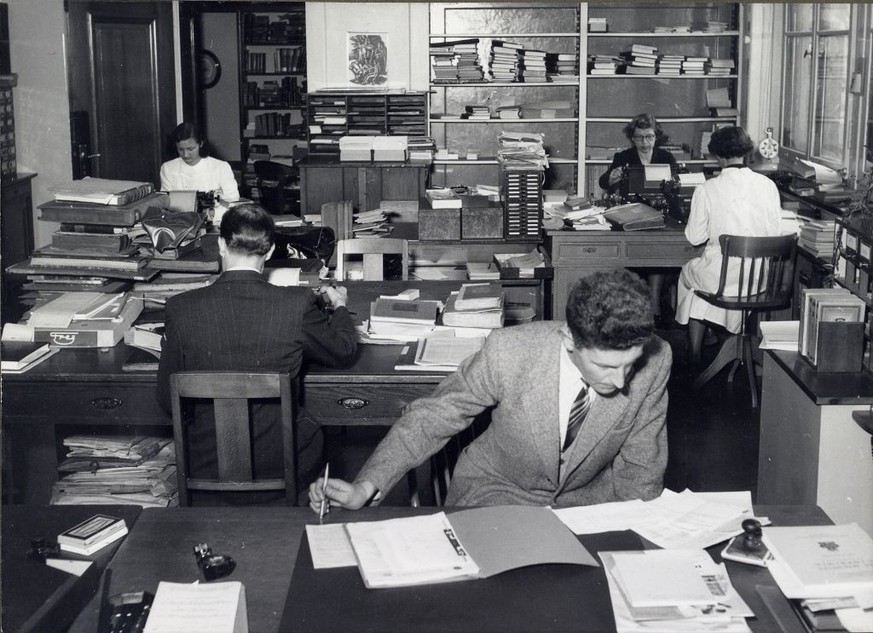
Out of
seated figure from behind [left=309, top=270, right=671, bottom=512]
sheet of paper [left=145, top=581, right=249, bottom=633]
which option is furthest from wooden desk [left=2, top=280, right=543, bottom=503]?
sheet of paper [left=145, top=581, right=249, bottom=633]

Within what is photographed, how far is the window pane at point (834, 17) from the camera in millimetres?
6211

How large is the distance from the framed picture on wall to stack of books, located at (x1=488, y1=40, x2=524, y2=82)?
87 centimetres

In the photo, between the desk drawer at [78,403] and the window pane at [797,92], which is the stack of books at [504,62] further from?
the desk drawer at [78,403]

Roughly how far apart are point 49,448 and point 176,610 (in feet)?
6.97

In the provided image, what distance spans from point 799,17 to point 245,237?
18.6 ft

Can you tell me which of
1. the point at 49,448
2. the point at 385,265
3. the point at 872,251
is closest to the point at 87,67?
the point at 385,265

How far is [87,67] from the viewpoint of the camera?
784 centimetres

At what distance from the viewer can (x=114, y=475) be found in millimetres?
3426

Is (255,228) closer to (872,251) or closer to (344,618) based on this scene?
(344,618)

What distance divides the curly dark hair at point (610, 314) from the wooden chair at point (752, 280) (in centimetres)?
309

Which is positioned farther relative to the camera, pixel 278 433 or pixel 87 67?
pixel 87 67

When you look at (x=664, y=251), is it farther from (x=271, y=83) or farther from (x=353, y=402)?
(x=271, y=83)

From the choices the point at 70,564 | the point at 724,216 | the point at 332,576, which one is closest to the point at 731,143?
the point at 724,216

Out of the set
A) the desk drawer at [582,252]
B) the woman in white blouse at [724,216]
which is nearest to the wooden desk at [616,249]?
the desk drawer at [582,252]
